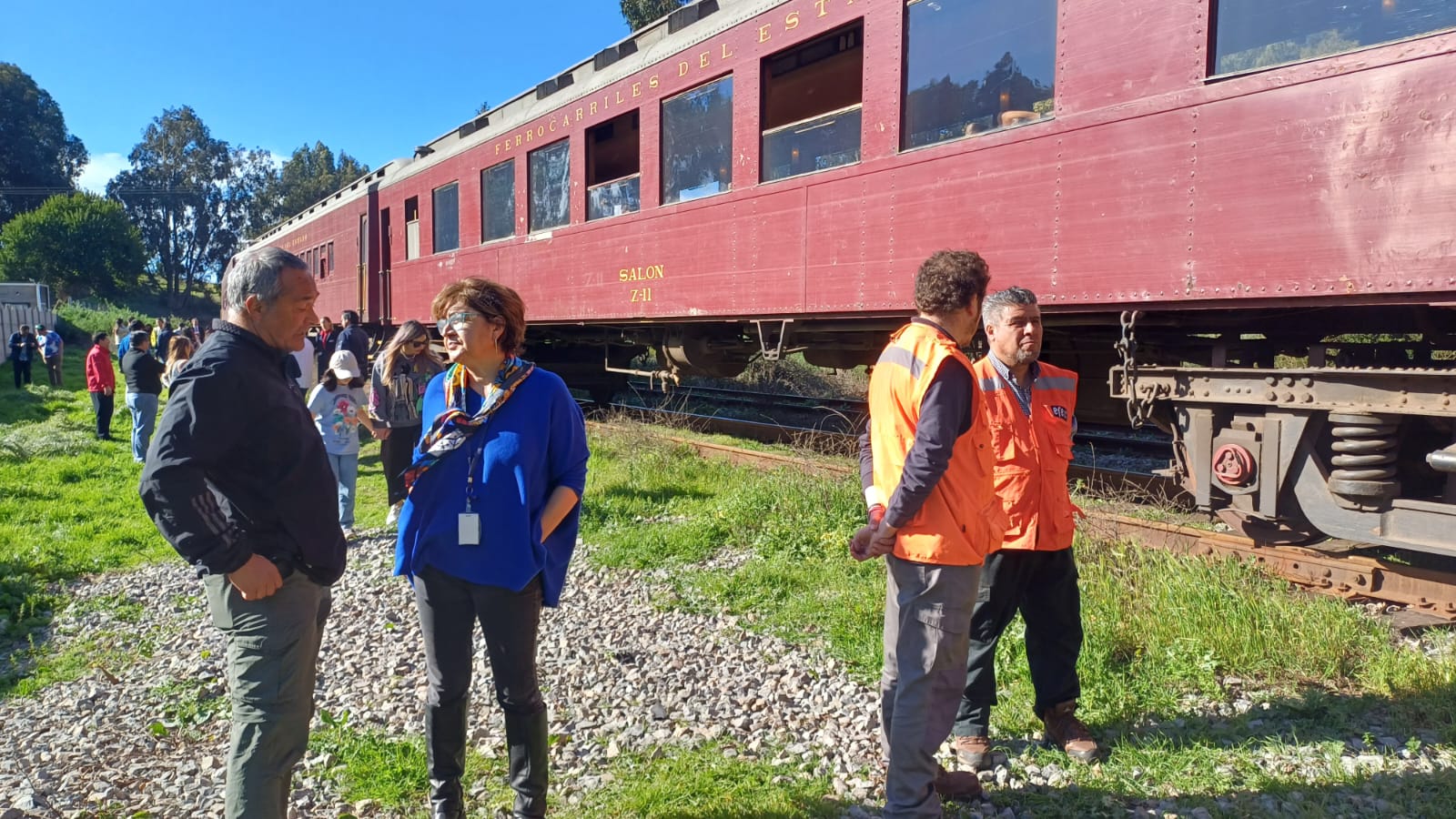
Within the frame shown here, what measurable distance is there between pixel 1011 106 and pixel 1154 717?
11.5 ft

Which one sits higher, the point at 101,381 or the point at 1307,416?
the point at 1307,416

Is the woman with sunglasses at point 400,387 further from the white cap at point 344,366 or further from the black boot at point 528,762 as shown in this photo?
the black boot at point 528,762

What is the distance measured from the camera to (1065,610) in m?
3.12

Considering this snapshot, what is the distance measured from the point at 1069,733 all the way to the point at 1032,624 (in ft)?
1.27

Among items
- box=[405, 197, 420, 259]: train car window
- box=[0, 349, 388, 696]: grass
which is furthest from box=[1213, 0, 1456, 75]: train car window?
box=[405, 197, 420, 259]: train car window

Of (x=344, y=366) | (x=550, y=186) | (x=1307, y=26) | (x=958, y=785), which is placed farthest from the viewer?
(x=550, y=186)

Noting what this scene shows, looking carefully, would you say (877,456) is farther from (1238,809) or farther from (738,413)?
(738,413)

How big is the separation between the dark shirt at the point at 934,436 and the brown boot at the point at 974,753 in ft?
3.58

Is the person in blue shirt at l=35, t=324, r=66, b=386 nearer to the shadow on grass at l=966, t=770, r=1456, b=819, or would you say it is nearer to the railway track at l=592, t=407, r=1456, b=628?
the railway track at l=592, t=407, r=1456, b=628

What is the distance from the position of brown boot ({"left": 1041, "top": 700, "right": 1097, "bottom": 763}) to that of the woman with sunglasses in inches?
175

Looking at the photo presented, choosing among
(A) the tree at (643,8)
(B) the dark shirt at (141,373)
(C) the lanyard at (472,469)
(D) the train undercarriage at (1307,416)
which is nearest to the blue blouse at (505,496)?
(C) the lanyard at (472,469)

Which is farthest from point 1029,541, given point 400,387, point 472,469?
point 400,387

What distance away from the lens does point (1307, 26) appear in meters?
3.98

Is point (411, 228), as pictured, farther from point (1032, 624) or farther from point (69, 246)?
point (69, 246)
